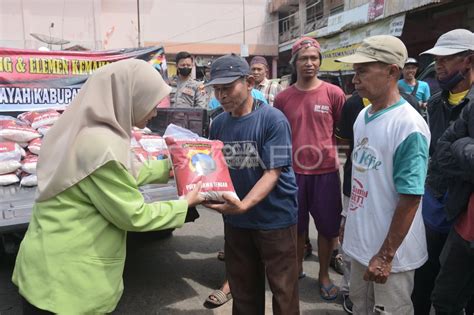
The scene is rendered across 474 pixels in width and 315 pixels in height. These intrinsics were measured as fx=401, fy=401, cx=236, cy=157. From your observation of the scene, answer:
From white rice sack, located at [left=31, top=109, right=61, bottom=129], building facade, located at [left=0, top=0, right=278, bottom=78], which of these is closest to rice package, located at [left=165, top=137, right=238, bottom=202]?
white rice sack, located at [left=31, top=109, right=61, bottom=129]

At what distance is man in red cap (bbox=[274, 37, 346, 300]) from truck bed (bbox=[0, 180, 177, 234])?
105 cm

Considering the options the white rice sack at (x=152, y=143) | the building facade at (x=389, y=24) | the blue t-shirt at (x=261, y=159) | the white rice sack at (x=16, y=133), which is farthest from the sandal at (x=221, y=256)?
the building facade at (x=389, y=24)

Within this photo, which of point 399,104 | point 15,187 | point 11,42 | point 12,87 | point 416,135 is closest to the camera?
point 416,135

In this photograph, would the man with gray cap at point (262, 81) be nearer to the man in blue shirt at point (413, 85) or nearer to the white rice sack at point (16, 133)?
the man in blue shirt at point (413, 85)

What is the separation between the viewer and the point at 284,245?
7.30 ft

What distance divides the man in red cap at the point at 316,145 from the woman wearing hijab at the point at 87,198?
5.46ft

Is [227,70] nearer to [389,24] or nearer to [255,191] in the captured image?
[255,191]

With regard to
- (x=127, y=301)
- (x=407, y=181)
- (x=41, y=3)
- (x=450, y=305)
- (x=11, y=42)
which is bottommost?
(x=127, y=301)

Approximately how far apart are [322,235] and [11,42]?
25185mm

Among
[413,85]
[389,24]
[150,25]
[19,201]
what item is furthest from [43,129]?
[150,25]

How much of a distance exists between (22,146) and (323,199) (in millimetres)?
2636

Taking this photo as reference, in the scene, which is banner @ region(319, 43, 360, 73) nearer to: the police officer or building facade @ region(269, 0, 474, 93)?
building facade @ region(269, 0, 474, 93)

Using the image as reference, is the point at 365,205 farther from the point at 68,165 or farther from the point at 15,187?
the point at 15,187

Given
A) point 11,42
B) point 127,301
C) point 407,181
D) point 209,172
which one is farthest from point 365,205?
point 11,42
